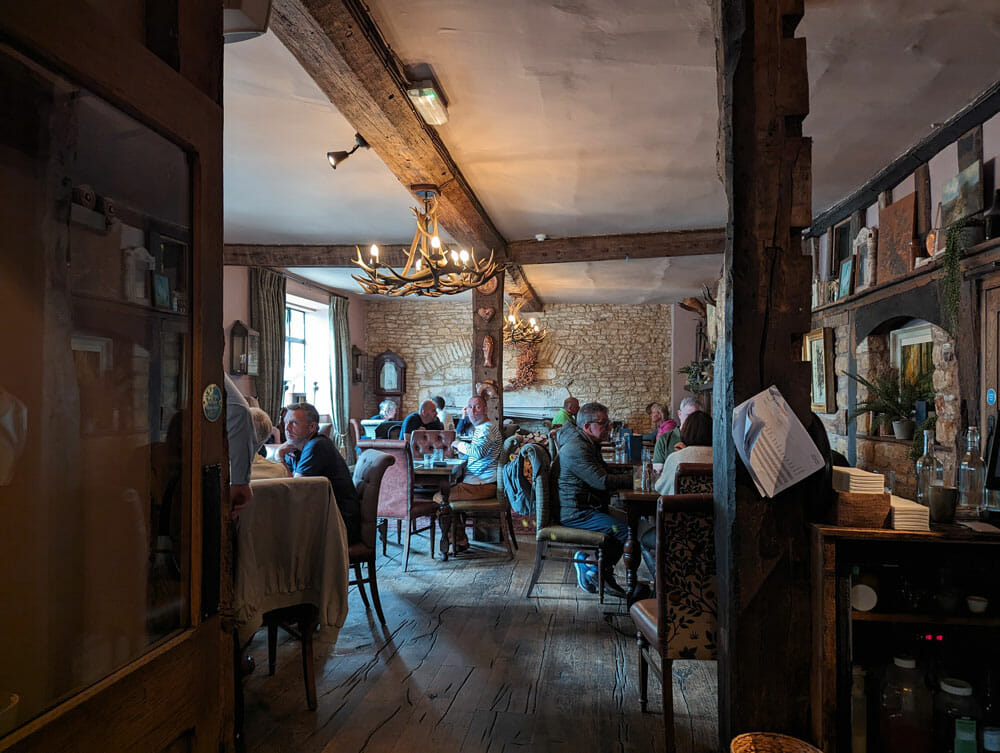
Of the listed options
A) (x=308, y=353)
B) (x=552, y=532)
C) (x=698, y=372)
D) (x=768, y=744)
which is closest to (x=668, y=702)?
(x=768, y=744)

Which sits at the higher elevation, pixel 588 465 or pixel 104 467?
pixel 104 467

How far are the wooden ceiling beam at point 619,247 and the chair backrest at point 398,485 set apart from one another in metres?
3.09

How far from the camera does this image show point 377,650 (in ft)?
11.7

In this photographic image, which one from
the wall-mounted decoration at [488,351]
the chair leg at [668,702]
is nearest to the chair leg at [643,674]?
the chair leg at [668,702]

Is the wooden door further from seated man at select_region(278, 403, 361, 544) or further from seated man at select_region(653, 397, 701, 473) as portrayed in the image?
seated man at select_region(653, 397, 701, 473)

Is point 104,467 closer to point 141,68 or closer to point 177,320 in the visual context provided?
point 177,320

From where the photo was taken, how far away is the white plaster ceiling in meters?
3.01

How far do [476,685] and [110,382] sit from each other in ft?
7.86

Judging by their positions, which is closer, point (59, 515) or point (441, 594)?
point (59, 515)

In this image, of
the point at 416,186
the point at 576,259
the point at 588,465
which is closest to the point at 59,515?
the point at 588,465

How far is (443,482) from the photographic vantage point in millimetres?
5516

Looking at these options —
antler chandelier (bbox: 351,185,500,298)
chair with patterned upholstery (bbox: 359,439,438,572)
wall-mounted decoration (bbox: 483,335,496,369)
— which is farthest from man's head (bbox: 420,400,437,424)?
antler chandelier (bbox: 351,185,500,298)

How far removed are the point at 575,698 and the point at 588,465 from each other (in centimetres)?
150

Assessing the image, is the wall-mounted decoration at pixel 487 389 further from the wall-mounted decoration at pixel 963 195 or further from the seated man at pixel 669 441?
the wall-mounted decoration at pixel 963 195
